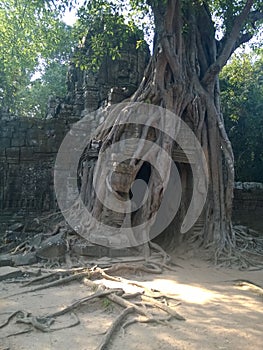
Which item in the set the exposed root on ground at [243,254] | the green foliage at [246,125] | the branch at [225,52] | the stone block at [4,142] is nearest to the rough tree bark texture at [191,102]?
the branch at [225,52]

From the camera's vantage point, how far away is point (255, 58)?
12258mm

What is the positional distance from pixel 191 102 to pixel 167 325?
4.62m

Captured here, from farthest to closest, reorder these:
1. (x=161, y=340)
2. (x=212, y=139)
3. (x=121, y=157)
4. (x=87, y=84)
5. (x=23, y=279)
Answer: (x=87, y=84) → (x=212, y=139) → (x=121, y=157) → (x=23, y=279) → (x=161, y=340)

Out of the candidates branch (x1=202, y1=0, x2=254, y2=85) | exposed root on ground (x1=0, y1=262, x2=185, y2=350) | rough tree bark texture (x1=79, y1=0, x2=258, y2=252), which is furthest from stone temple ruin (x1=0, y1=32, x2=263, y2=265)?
exposed root on ground (x1=0, y1=262, x2=185, y2=350)

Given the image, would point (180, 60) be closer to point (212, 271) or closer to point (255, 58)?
point (212, 271)

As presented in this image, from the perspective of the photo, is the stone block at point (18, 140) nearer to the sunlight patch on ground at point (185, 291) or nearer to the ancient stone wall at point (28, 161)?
the ancient stone wall at point (28, 161)

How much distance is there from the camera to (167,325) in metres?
3.04

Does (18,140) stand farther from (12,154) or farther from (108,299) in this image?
(108,299)

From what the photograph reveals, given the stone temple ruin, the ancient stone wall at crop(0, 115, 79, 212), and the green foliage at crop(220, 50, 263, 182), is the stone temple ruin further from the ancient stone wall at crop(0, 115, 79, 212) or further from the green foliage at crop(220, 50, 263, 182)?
the green foliage at crop(220, 50, 263, 182)

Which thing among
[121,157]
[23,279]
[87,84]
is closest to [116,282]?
[23,279]

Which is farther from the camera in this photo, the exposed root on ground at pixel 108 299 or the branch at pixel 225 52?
Answer: the branch at pixel 225 52

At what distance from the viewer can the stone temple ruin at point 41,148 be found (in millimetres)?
8031

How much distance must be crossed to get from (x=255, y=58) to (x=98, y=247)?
9437mm

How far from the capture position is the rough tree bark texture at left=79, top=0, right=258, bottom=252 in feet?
21.4
